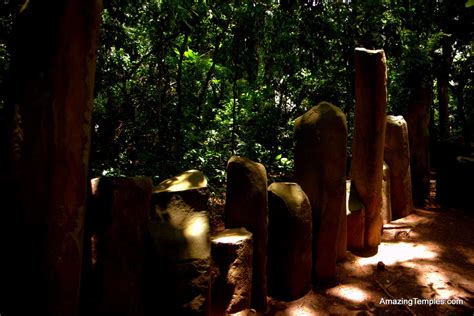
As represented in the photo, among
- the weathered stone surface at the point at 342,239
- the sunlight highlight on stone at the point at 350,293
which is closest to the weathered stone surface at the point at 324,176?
the sunlight highlight on stone at the point at 350,293

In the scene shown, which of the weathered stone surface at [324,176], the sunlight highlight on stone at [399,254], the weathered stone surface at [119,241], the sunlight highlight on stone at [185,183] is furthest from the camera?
the sunlight highlight on stone at [399,254]

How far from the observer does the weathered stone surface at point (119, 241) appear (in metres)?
1.88

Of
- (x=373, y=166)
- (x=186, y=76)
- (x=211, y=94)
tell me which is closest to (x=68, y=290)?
(x=373, y=166)

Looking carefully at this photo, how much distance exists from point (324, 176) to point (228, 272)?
1.31m

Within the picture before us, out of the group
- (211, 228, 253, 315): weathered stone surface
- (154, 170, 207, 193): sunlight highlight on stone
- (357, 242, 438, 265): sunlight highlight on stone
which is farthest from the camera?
(357, 242, 438, 265): sunlight highlight on stone

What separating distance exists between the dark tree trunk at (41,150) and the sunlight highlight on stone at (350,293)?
239 centimetres

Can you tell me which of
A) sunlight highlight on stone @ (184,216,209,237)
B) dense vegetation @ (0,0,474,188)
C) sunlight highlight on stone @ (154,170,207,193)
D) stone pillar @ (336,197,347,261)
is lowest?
stone pillar @ (336,197,347,261)

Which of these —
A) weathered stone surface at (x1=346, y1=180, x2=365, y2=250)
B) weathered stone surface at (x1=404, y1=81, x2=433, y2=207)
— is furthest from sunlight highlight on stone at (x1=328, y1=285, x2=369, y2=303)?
weathered stone surface at (x1=404, y1=81, x2=433, y2=207)

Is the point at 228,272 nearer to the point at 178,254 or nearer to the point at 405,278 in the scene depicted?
the point at 178,254

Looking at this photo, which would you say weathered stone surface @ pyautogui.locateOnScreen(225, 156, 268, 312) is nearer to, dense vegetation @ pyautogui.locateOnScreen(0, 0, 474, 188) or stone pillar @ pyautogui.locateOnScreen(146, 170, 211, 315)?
stone pillar @ pyautogui.locateOnScreen(146, 170, 211, 315)

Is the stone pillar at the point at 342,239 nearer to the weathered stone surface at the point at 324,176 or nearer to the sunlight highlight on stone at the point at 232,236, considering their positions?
the weathered stone surface at the point at 324,176

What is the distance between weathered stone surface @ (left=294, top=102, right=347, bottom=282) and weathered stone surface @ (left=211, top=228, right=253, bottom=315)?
37.9 inches

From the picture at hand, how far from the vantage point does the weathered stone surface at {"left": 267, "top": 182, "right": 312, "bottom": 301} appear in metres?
2.93

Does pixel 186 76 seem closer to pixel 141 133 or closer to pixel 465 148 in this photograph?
pixel 141 133
